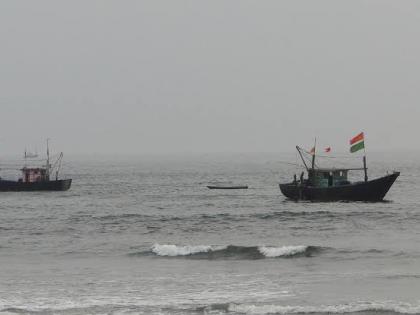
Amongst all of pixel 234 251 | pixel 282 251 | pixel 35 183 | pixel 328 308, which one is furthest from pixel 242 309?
pixel 35 183

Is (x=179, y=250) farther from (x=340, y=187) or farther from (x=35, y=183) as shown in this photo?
(x=35, y=183)

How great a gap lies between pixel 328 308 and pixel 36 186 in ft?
230

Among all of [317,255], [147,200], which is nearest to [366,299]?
[317,255]

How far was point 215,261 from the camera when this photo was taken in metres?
34.8

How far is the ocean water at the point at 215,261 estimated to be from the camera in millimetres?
24734

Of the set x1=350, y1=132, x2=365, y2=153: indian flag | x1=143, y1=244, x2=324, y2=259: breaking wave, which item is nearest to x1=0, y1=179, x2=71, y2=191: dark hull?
x1=350, y1=132, x2=365, y2=153: indian flag

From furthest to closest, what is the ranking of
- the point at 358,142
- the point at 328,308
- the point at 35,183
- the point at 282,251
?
the point at 35,183 → the point at 358,142 → the point at 282,251 → the point at 328,308

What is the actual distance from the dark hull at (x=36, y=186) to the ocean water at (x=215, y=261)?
76.1ft

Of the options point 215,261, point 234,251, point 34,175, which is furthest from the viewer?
point 34,175

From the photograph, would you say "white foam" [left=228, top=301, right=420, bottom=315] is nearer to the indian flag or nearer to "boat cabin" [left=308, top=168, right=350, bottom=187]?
the indian flag

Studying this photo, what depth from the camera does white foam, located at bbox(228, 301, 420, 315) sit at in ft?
75.1

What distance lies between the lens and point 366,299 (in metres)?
24.7

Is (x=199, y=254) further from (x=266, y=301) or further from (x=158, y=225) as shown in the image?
(x=158, y=225)

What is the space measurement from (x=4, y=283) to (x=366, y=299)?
1441 centimetres
